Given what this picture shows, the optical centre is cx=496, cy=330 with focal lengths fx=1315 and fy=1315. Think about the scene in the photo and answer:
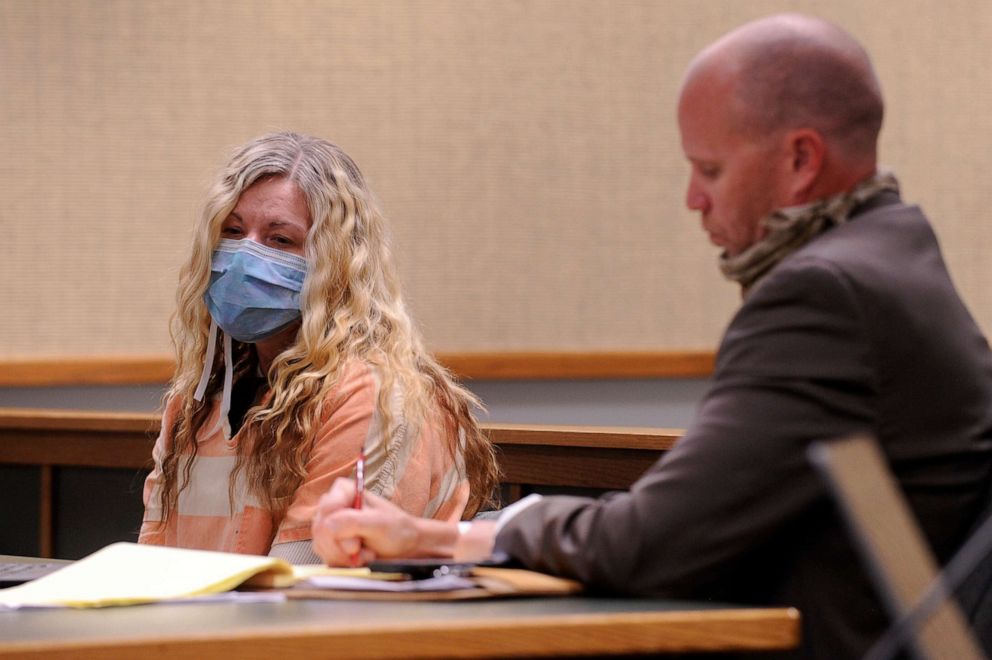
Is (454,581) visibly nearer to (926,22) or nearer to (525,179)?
(525,179)

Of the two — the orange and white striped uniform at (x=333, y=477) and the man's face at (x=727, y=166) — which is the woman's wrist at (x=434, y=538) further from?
the orange and white striped uniform at (x=333, y=477)

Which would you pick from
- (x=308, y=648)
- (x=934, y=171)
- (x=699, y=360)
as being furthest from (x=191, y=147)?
(x=308, y=648)

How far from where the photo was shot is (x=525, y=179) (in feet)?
12.0

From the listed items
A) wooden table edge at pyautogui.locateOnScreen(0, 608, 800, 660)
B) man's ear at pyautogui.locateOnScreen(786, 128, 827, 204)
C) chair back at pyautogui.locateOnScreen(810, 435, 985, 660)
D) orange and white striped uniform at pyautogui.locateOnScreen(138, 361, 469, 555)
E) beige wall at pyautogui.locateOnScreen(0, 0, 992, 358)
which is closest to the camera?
chair back at pyautogui.locateOnScreen(810, 435, 985, 660)

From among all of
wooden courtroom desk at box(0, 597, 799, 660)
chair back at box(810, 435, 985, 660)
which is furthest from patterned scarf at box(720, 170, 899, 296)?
chair back at box(810, 435, 985, 660)

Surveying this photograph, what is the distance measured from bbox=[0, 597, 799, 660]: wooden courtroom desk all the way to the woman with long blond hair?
86cm

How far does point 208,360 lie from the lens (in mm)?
2322

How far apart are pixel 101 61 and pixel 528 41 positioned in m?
1.19

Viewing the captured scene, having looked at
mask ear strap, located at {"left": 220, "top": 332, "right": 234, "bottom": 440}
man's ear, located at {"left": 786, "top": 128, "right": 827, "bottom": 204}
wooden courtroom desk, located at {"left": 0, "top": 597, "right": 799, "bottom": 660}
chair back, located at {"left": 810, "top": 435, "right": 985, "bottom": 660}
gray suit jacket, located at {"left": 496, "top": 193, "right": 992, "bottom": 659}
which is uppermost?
man's ear, located at {"left": 786, "top": 128, "right": 827, "bottom": 204}

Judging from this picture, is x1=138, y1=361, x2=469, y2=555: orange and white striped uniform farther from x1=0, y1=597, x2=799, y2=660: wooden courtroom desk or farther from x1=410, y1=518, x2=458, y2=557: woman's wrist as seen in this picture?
x1=0, y1=597, x2=799, y2=660: wooden courtroom desk

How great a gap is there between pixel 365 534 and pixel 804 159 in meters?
0.62

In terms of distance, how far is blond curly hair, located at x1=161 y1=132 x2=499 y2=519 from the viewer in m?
2.12

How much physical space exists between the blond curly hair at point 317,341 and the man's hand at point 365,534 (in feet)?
1.97

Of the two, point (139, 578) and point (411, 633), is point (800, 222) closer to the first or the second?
point (411, 633)
